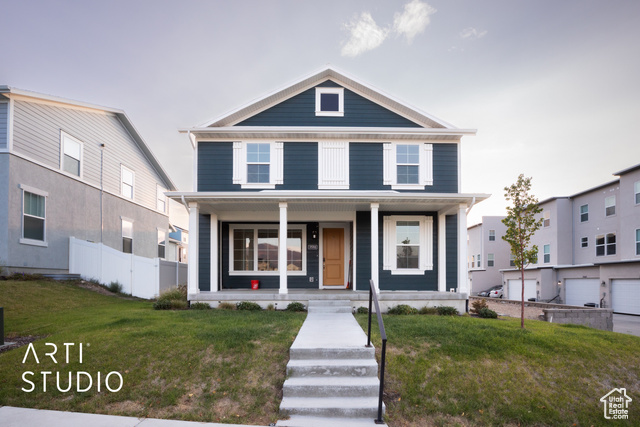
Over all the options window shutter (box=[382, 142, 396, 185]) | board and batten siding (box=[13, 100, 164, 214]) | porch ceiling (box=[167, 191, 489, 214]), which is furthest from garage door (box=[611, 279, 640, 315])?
board and batten siding (box=[13, 100, 164, 214])

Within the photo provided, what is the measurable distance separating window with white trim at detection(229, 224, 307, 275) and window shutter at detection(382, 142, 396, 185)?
3352 mm

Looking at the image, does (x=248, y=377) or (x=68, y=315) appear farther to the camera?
(x=68, y=315)

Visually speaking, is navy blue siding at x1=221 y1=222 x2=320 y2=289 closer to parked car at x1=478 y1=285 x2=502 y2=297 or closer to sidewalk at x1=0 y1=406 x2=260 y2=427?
sidewalk at x1=0 y1=406 x2=260 y2=427

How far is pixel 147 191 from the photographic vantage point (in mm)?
21156

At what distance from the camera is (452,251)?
12.1 metres

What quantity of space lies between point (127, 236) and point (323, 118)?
12.8 meters

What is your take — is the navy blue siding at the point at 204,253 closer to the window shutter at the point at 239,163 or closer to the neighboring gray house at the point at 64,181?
the window shutter at the point at 239,163

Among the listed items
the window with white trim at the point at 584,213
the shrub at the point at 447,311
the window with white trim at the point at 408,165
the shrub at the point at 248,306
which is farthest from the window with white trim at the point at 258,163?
the window with white trim at the point at 584,213

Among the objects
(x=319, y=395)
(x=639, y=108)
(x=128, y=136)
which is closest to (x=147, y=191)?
(x=128, y=136)

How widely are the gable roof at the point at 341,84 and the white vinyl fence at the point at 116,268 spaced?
666 centimetres

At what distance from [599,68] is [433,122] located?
7293mm

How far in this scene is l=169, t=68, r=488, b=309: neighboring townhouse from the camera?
1188 centimetres

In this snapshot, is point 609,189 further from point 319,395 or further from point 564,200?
point 319,395

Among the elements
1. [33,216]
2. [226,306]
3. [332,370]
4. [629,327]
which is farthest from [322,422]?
[629,327]
